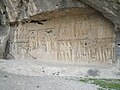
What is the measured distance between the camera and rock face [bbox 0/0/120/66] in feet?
30.8

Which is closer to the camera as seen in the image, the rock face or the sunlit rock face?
the rock face

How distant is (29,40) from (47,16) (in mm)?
1353

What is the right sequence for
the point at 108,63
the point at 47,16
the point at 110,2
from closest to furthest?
1. the point at 110,2
2. the point at 108,63
3. the point at 47,16

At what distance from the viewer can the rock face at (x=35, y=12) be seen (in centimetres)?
938

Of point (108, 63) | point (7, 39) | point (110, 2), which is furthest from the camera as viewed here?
point (7, 39)

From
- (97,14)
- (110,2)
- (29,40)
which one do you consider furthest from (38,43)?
(110,2)

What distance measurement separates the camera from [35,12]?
10.6 m

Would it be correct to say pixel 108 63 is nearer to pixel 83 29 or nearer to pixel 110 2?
pixel 83 29

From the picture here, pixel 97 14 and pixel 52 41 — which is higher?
pixel 97 14

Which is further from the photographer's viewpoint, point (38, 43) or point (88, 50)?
point (38, 43)

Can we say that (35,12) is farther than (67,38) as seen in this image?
No

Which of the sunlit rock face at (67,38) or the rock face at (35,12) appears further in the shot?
the sunlit rock face at (67,38)

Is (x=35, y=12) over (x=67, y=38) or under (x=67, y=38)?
over

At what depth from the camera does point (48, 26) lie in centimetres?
1120
